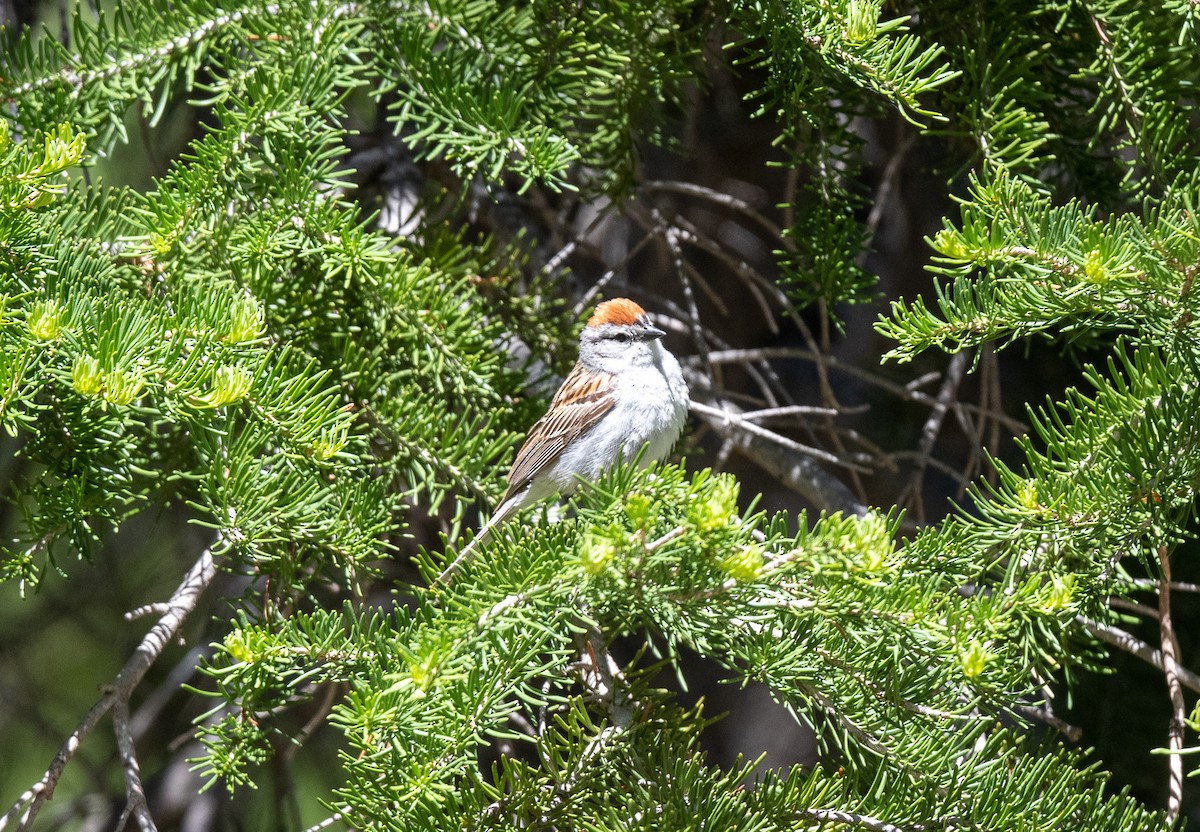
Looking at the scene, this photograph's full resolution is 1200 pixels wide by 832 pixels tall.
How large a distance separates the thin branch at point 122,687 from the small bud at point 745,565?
0.98m

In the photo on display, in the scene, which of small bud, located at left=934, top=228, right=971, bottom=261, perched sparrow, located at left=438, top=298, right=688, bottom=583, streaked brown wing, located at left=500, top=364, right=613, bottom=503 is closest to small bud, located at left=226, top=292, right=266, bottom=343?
streaked brown wing, located at left=500, top=364, right=613, bottom=503

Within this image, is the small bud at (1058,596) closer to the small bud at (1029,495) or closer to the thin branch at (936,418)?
the small bud at (1029,495)

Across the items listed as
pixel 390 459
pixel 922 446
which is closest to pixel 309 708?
pixel 390 459

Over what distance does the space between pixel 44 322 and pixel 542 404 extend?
1.20 metres

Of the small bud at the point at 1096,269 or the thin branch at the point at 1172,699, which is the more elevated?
the small bud at the point at 1096,269

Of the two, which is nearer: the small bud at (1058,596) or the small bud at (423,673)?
the small bud at (423,673)

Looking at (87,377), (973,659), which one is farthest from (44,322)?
(973,659)

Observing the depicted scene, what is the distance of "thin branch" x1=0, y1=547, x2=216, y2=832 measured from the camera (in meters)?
1.73

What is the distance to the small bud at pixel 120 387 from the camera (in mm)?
1493

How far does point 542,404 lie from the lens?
2.51 m

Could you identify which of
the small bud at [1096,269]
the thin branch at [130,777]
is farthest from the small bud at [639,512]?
the thin branch at [130,777]

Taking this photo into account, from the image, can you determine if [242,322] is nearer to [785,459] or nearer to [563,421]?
[563,421]

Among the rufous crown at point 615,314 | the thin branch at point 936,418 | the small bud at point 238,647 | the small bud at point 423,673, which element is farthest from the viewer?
the rufous crown at point 615,314

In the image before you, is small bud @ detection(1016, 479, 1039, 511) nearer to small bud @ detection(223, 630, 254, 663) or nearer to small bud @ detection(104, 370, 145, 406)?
small bud @ detection(223, 630, 254, 663)
